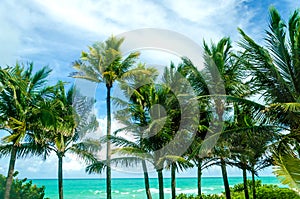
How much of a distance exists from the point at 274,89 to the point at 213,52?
4.35 metres

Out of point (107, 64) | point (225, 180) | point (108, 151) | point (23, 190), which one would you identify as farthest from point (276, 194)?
point (23, 190)

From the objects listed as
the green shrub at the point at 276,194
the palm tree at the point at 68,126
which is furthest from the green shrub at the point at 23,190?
the green shrub at the point at 276,194

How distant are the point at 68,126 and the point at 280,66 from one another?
9159 mm

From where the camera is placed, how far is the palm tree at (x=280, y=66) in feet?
29.2

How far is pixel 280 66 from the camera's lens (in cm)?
930

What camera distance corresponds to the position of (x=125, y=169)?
42.3 ft

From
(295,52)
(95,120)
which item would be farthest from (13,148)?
(295,52)

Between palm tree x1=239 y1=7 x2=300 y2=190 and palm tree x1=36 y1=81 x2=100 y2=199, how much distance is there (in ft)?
24.8

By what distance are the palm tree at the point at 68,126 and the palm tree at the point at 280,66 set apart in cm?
756

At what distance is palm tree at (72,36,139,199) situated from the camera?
1418 centimetres

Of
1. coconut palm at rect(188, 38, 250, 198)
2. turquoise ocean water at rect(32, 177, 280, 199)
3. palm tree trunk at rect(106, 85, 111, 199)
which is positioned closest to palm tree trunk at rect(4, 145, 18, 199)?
palm tree trunk at rect(106, 85, 111, 199)

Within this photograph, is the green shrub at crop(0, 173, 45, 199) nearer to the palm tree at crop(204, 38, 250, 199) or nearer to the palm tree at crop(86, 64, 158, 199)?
the palm tree at crop(86, 64, 158, 199)

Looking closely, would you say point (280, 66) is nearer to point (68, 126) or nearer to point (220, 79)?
point (220, 79)

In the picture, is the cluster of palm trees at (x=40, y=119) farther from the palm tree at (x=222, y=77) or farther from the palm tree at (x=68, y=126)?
the palm tree at (x=222, y=77)
